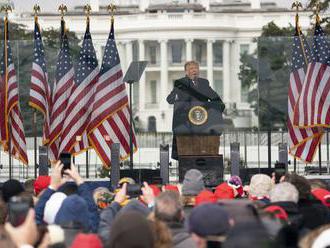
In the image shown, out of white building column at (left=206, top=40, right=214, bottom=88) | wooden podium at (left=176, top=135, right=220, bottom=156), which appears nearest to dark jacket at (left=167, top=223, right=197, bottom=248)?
wooden podium at (left=176, top=135, right=220, bottom=156)

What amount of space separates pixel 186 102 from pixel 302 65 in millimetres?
4149

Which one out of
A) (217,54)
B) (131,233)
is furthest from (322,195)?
(217,54)

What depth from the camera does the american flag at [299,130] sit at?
94.7 feet

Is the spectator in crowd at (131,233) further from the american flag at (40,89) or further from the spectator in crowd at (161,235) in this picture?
the american flag at (40,89)

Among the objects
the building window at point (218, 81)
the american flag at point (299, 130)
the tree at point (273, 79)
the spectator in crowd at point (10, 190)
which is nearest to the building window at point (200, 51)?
the building window at point (218, 81)

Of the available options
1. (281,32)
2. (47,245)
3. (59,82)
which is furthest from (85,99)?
(281,32)

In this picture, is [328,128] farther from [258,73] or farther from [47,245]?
[47,245]

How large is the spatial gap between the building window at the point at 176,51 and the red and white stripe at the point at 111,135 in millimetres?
90455

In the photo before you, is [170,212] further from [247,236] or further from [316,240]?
[247,236]

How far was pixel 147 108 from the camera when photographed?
104500 millimetres

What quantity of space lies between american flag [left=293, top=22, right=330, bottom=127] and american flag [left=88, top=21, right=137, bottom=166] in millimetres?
3197

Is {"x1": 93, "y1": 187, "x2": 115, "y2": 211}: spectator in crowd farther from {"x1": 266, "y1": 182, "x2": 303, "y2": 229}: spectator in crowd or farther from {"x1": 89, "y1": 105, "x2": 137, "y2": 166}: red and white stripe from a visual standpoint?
{"x1": 89, "y1": 105, "x2": 137, "y2": 166}: red and white stripe

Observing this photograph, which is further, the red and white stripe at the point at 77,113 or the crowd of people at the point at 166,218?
the red and white stripe at the point at 77,113

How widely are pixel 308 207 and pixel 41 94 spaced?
16.2 metres
